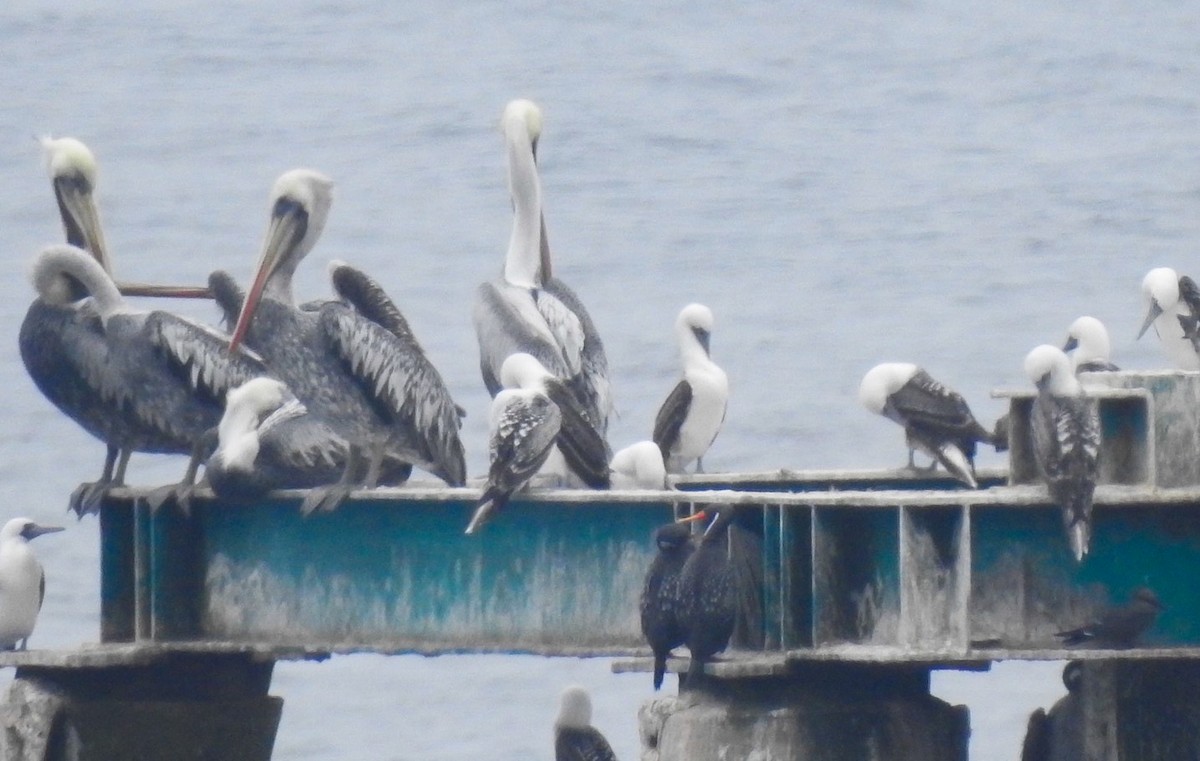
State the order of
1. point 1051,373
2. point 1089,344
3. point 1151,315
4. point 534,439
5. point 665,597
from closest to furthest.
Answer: point 665,597
point 1051,373
point 534,439
point 1151,315
point 1089,344

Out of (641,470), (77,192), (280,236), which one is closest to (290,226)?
(280,236)

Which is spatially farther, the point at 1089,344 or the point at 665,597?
the point at 1089,344

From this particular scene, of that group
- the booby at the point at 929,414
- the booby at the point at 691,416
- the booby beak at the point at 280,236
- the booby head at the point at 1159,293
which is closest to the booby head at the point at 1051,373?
the booby at the point at 929,414

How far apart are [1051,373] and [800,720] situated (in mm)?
1703

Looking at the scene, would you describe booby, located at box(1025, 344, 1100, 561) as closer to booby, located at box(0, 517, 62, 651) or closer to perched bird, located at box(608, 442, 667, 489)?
perched bird, located at box(608, 442, 667, 489)

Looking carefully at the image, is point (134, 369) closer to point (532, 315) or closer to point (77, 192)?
point (532, 315)

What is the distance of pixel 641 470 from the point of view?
13945 mm

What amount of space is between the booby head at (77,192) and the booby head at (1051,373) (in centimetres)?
638

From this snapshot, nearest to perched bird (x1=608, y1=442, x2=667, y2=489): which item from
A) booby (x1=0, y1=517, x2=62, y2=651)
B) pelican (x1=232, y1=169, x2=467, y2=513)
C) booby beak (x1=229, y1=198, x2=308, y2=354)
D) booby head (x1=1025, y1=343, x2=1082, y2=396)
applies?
pelican (x1=232, y1=169, x2=467, y2=513)

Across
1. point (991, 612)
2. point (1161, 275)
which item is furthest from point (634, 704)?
point (991, 612)

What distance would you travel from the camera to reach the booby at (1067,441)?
1091 cm

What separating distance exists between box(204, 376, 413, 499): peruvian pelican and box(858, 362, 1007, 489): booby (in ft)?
8.41

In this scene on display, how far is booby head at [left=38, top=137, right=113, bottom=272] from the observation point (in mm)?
16500

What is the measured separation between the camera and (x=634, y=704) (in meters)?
31.0
